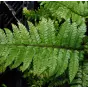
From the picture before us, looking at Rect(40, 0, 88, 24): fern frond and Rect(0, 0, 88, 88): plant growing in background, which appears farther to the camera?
Rect(40, 0, 88, 24): fern frond

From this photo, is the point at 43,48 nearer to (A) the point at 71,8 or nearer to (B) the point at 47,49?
(B) the point at 47,49

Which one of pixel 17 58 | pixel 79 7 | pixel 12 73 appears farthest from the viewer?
pixel 12 73

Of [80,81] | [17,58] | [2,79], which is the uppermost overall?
[17,58]

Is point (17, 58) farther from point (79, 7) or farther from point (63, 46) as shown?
point (79, 7)

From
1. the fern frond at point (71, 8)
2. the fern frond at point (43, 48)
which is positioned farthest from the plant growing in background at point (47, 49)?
the fern frond at point (71, 8)

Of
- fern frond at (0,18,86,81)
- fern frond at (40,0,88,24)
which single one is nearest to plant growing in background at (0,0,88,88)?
fern frond at (0,18,86,81)

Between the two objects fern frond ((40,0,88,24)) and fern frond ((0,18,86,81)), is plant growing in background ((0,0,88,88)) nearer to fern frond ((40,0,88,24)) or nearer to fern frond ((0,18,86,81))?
fern frond ((0,18,86,81))

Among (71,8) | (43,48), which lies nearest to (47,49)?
→ (43,48)

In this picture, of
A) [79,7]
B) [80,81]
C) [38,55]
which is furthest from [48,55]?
[79,7]
